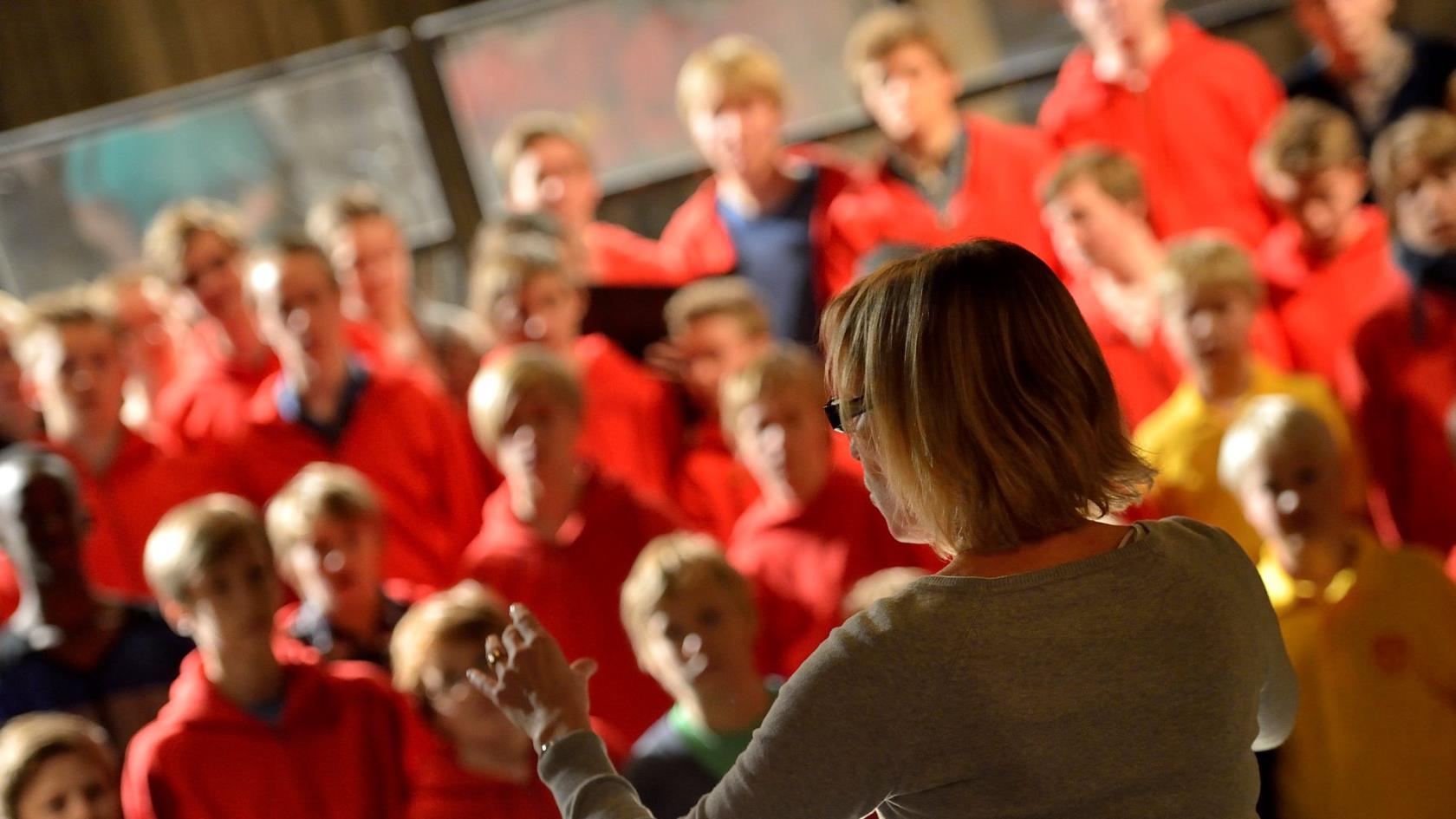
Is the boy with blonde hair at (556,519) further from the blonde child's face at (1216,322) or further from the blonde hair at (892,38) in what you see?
the blonde hair at (892,38)

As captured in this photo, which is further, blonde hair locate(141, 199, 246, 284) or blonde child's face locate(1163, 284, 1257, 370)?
blonde hair locate(141, 199, 246, 284)

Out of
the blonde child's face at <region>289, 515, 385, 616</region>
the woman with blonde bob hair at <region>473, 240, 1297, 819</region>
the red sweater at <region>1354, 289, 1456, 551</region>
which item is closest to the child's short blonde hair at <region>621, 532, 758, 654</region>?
the blonde child's face at <region>289, 515, 385, 616</region>

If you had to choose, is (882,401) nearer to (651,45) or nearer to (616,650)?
(616,650)

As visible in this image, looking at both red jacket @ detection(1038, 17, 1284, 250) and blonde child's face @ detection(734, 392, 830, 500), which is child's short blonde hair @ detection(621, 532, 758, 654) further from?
red jacket @ detection(1038, 17, 1284, 250)

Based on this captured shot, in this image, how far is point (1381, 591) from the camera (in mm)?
2275

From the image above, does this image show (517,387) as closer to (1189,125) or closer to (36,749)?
(36,749)

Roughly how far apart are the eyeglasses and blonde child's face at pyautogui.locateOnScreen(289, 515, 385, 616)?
6.09ft

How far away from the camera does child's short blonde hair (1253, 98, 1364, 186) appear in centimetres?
336

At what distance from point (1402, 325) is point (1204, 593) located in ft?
7.61

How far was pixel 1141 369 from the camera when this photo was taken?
10.8 feet

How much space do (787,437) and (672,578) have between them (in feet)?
1.90

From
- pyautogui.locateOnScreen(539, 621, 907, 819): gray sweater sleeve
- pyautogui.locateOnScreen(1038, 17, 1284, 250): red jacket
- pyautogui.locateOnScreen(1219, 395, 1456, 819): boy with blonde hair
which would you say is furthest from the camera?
pyautogui.locateOnScreen(1038, 17, 1284, 250): red jacket

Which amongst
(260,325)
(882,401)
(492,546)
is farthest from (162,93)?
(882,401)

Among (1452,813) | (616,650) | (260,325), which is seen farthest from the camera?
(260,325)
